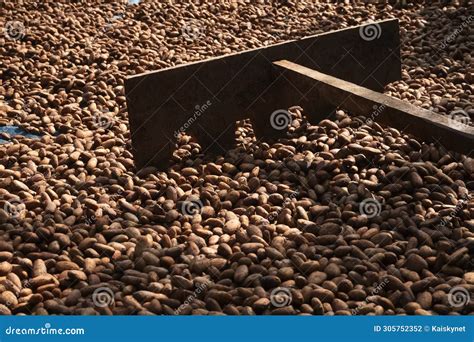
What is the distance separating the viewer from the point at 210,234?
10.6ft

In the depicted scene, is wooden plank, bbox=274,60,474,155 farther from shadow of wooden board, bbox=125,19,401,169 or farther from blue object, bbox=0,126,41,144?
blue object, bbox=0,126,41,144

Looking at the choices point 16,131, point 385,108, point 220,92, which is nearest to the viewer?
point 385,108

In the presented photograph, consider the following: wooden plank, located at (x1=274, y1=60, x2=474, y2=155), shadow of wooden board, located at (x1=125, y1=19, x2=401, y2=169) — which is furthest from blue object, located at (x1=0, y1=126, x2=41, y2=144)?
wooden plank, located at (x1=274, y1=60, x2=474, y2=155)

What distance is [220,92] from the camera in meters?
4.14

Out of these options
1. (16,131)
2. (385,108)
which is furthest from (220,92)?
(16,131)

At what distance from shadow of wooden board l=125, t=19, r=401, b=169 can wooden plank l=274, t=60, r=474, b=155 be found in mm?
93

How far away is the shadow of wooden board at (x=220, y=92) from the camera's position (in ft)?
12.9

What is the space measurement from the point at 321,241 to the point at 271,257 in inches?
10.6

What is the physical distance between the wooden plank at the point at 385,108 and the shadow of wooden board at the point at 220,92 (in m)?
0.09

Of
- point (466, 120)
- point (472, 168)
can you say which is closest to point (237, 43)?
point (466, 120)

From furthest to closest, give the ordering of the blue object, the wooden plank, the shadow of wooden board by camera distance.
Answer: the blue object, the shadow of wooden board, the wooden plank

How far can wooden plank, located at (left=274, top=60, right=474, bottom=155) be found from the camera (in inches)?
127

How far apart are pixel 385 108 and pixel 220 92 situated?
3.49ft

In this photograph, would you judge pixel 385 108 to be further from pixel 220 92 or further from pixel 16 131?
pixel 16 131
